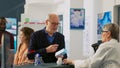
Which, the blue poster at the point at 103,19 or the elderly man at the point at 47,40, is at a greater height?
the blue poster at the point at 103,19

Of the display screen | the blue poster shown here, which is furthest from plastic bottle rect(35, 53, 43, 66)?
the display screen

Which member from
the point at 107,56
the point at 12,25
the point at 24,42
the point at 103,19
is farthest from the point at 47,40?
the point at 12,25

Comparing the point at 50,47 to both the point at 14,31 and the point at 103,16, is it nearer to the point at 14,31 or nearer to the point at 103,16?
the point at 103,16

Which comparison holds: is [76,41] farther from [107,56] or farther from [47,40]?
[107,56]

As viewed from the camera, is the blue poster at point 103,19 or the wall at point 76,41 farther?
the wall at point 76,41

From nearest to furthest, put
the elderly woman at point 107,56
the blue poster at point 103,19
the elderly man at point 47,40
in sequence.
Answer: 1. the elderly woman at point 107,56
2. the elderly man at point 47,40
3. the blue poster at point 103,19

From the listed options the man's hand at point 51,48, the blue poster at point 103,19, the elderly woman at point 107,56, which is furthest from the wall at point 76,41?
the elderly woman at point 107,56

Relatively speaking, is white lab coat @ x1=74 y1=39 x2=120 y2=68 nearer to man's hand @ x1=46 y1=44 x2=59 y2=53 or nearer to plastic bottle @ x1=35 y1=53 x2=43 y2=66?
man's hand @ x1=46 y1=44 x2=59 y2=53

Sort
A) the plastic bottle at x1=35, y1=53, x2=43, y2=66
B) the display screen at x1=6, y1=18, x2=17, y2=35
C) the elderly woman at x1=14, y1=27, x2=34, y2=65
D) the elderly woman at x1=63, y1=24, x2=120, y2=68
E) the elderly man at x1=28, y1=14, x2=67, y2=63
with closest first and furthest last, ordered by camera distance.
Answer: the elderly woman at x1=63, y1=24, x2=120, y2=68, the plastic bottle at x1=35, y1=53, x2=43, y2=66, the elderly man at x1=28, y1=14, x2=67, y2=63, the elderly woman at x1=14, y1=27, x2=34, y2=65, the display screen at x1=6, y1=18, x2=17, y2=35

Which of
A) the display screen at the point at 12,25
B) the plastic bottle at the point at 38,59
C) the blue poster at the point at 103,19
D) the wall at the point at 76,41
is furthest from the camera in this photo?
the display screen at the point at 12,25

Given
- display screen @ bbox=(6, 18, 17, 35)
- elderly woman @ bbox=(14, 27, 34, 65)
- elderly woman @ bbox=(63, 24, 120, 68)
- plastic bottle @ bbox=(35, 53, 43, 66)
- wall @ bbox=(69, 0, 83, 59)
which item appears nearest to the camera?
elderly woman @ bbox=(63, 24, 120, 68)

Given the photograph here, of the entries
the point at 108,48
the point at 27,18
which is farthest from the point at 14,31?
the point at 108,48

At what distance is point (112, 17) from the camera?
21.2 ft

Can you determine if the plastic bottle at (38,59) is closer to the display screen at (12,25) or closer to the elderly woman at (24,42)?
the elderly woman at (24,42)
